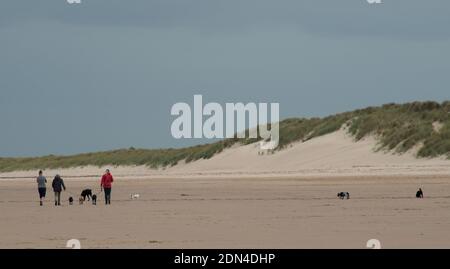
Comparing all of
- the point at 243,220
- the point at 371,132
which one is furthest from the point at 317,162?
the point at 243,220

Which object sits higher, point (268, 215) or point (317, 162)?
point (317, 162)

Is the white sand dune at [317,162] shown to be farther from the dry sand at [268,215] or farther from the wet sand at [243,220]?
the wet sand at [243,220]

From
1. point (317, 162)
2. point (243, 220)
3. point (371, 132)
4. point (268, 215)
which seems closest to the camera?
point (243, 220)

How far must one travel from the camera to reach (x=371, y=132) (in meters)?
59.3

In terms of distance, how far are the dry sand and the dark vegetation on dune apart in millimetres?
2106

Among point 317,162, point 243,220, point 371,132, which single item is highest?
point 371,132

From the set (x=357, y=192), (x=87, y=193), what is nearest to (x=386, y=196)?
(x=357, y=192)

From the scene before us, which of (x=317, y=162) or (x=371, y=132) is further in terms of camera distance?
(x=371, y=132)

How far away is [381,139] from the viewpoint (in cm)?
5709

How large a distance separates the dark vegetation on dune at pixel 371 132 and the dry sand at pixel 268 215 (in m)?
2.11

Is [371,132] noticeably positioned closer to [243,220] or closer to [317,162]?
[317,162]

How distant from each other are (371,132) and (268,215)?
35.1m
